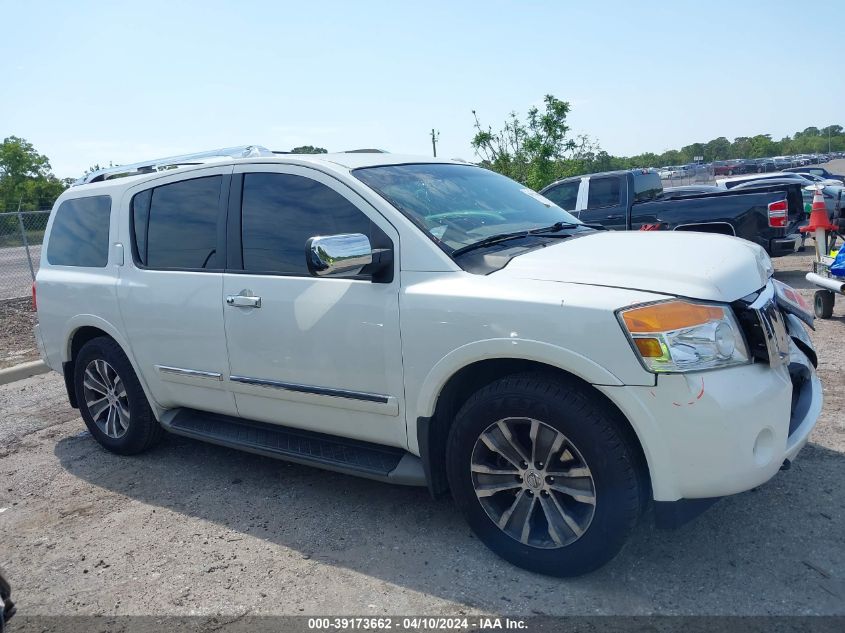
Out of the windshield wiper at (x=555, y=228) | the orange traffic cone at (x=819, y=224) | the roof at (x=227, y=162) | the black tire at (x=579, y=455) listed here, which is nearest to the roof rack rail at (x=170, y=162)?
the roof at (x=227, y=162)

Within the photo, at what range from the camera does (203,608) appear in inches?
119

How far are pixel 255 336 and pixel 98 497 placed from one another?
5.16 ft

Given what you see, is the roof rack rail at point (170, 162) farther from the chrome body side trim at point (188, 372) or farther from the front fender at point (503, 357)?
the front fender at point (503, 357)

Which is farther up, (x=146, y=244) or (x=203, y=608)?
(x=146, y=244)

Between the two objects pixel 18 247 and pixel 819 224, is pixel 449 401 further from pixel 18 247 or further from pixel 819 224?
pixel 18 247

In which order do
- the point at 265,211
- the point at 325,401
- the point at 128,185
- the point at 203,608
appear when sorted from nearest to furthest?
1. the point at 203,608
2. the point at 325,401
3. the point at 265,211
4. the point at 128,185

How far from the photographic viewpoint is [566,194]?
11.7 m

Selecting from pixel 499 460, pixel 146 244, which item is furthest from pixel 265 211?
pixel 499 460

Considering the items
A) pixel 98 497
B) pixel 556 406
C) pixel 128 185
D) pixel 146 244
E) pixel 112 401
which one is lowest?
pixel 98 497

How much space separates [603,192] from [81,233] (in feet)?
27.7

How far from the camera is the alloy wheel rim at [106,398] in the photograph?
15.9ft

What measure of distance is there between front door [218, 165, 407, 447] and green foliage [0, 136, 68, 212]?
66.1 meters

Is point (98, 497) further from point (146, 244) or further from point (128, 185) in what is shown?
point (128, 185)

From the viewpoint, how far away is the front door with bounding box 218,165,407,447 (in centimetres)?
336
